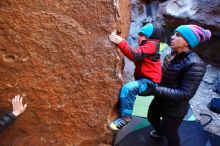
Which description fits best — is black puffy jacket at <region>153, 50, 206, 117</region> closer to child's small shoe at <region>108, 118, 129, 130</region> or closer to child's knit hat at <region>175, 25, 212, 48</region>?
child's knit hat at <region>175, 25, 212, 48</region>

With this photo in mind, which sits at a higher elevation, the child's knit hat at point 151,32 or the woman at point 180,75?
the child's knit hat at point 151,32

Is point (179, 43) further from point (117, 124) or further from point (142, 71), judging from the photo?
point (117, 124)

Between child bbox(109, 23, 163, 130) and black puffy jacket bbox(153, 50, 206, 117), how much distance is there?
13cm

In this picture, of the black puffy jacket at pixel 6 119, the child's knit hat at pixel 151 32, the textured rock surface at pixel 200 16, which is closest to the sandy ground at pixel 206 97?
the textured rock surface at pixel 200 16

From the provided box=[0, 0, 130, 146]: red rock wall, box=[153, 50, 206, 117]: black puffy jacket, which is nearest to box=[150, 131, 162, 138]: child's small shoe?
box=[153, 50, 206, 117]: black puffy jacket

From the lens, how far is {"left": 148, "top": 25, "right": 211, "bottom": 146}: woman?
2.53 m

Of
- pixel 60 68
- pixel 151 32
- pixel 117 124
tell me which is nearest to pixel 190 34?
pixel 151 32

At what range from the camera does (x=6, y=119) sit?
7.28 ft

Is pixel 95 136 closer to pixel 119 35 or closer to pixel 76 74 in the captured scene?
pixel 76 74

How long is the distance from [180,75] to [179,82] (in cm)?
8

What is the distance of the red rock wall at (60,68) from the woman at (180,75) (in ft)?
1.69

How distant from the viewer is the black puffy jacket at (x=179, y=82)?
2.51 m

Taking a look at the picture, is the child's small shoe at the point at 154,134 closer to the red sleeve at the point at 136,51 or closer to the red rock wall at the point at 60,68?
the red rock wall at the point at 60,68

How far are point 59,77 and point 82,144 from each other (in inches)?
26.5
